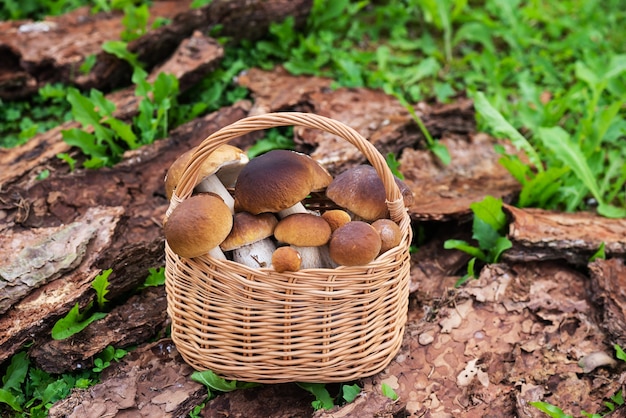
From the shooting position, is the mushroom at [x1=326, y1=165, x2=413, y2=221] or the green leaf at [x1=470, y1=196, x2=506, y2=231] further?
the green leaf at [x1=470, y1=196, x2=506, y2=231]

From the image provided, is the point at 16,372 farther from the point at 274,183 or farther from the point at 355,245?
the point at 355,245

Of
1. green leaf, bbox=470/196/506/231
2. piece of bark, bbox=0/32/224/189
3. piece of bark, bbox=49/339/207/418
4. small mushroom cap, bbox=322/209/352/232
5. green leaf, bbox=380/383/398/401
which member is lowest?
green leaf, bbox=380/383/398/401

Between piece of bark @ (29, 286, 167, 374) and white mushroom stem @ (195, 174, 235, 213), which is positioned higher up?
white mushroom stem @ (195, 174, 235, 213)

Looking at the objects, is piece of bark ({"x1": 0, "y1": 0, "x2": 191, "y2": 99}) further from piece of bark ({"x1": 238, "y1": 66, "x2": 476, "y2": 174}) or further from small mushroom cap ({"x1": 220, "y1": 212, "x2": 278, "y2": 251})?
small mushroom cap ({"x1": 220, "y1": 212, "x2": 278, "y2": 251})

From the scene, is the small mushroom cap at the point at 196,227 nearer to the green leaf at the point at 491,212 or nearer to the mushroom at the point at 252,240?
the mushroom at the point at 252,240

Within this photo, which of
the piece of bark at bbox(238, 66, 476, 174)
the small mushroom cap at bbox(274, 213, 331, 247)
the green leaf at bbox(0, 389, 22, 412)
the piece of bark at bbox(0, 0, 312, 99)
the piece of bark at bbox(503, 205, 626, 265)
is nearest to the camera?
the small mushroom cap at bbox(274, 213, 331, 247)

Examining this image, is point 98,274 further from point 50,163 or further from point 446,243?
point 446,243

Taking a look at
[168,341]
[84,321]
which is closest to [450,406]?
[168,341]

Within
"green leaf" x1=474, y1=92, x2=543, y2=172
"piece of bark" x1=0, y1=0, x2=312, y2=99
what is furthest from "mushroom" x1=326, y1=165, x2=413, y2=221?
"piece of bark" x1=0, y1=0, x2=312, y2=99
